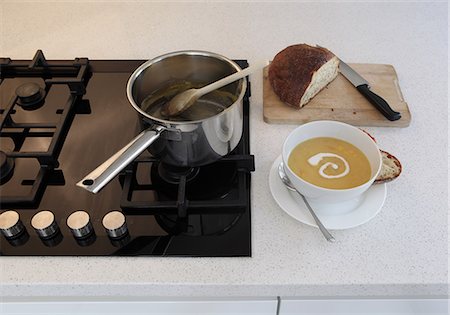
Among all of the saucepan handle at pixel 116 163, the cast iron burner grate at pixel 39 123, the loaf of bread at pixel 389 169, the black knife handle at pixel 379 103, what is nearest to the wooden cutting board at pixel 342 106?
the black knife handle at pixel 379 103

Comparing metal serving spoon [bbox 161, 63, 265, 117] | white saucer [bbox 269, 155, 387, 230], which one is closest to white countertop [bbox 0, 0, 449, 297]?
white saucer [bbox 269, 155, 387, 230]

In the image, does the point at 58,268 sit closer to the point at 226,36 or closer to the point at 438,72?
the point at 226,36

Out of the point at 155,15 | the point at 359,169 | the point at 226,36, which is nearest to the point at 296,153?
the point at 359,169

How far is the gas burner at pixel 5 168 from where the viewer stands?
82 cm

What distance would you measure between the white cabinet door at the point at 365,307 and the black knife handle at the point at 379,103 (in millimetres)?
338

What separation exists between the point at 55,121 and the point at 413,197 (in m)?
0.67

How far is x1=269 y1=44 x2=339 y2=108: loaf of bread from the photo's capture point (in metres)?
0.91

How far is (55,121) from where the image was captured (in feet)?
3.02

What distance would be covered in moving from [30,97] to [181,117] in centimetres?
33

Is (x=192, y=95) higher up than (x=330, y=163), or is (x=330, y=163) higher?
(x=192, y=95)

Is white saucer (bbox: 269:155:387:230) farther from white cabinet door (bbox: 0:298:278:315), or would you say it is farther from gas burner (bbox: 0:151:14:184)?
gas burner (bbox: 0:151:14:184)

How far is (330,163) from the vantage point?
2.51 ft

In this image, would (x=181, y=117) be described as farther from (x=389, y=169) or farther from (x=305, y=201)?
(x=389, y=169)

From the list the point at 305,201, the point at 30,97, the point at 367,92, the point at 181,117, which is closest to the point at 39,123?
the point at 30,97
